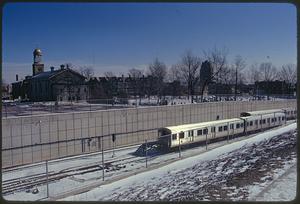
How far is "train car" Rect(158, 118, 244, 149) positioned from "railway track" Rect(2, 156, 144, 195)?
221cm

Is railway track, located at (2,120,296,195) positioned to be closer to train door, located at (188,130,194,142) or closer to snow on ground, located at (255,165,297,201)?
train door, located at (188,130,194,142)

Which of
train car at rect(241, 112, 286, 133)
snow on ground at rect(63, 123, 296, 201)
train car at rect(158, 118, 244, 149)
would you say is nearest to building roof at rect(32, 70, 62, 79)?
train car at rect(158, 118, 244, 149)

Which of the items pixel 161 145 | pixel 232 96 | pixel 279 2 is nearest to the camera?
pixel 279 2

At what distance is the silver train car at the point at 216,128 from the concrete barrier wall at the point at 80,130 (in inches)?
52.2

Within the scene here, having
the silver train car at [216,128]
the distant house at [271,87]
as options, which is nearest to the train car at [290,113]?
the distant house at [271,87]

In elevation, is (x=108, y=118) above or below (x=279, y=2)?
below

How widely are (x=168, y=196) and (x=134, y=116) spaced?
28.3ft

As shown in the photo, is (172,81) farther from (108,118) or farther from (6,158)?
(6,158)

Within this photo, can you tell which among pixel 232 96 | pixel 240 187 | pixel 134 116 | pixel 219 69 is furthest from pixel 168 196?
pixel 219 69

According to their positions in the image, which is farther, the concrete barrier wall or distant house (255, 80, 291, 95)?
distant house (255, 80, 291, 95)

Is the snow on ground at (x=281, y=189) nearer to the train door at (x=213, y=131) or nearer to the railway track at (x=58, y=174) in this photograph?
the railway track at (x=58, y=174)

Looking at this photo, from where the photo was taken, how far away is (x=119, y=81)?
1389 inches

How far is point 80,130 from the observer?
1294 cm

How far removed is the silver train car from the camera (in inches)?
556
